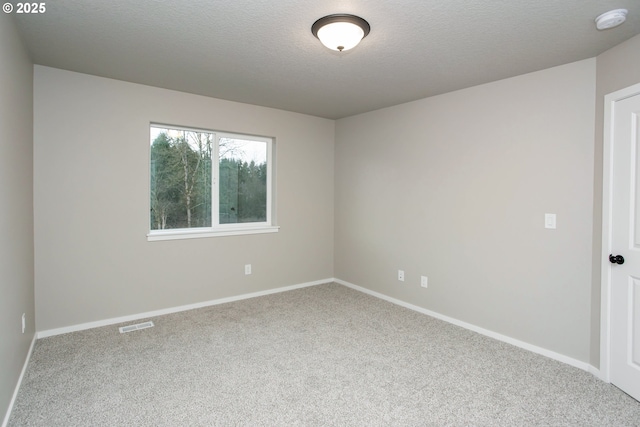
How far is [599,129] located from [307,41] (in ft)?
7.39

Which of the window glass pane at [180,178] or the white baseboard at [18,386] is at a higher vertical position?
the window glass pane at [180,178]

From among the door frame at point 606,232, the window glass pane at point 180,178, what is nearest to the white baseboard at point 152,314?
→ the window glass pane at point 180,178

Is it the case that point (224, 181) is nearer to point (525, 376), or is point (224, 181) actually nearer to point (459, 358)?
point (459, 358)

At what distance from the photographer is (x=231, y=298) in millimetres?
4289

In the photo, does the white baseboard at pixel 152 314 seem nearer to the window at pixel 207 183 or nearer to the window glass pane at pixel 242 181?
the window at pixel 207 183

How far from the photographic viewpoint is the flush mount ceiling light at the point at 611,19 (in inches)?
79.0

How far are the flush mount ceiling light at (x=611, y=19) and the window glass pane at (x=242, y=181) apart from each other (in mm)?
3541

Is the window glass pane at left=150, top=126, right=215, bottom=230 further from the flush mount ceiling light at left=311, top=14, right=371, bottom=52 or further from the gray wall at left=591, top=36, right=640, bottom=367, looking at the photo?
the gray wall at left=591, top=36, right=640, bottom=367

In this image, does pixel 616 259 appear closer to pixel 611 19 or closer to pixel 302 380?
pixel 611 19

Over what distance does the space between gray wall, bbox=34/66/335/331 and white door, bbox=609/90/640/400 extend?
11.4 ft

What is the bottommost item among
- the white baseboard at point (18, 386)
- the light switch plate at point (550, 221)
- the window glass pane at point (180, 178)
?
the white baseboard at point (18, 386)

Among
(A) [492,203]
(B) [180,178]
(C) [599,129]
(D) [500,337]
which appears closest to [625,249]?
(C) [599,129]

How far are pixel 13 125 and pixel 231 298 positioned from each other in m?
2.73

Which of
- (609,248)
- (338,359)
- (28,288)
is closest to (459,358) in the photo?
(338,359)
